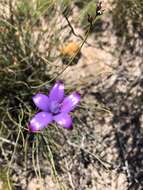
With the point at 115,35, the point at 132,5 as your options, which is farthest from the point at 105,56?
the point at 132,5

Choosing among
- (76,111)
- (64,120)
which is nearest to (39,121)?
(64,120)

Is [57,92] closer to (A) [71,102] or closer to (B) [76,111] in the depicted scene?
(A) [71,102]

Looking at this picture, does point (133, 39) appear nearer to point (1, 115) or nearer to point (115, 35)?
point (115, 35)

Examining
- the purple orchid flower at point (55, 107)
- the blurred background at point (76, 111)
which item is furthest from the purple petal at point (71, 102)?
the blurred background at point (76, 111)

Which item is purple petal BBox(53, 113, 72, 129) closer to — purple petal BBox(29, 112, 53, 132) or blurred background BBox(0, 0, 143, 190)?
purple petal BBox(29, 112, 53, 132)

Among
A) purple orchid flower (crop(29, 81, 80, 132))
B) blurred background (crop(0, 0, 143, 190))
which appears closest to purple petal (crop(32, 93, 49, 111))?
purple orchid flower (crop(29, 81, 80, 132))

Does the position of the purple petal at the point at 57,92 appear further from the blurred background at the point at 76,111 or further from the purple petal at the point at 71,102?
the blurred background at the point at 76,111
